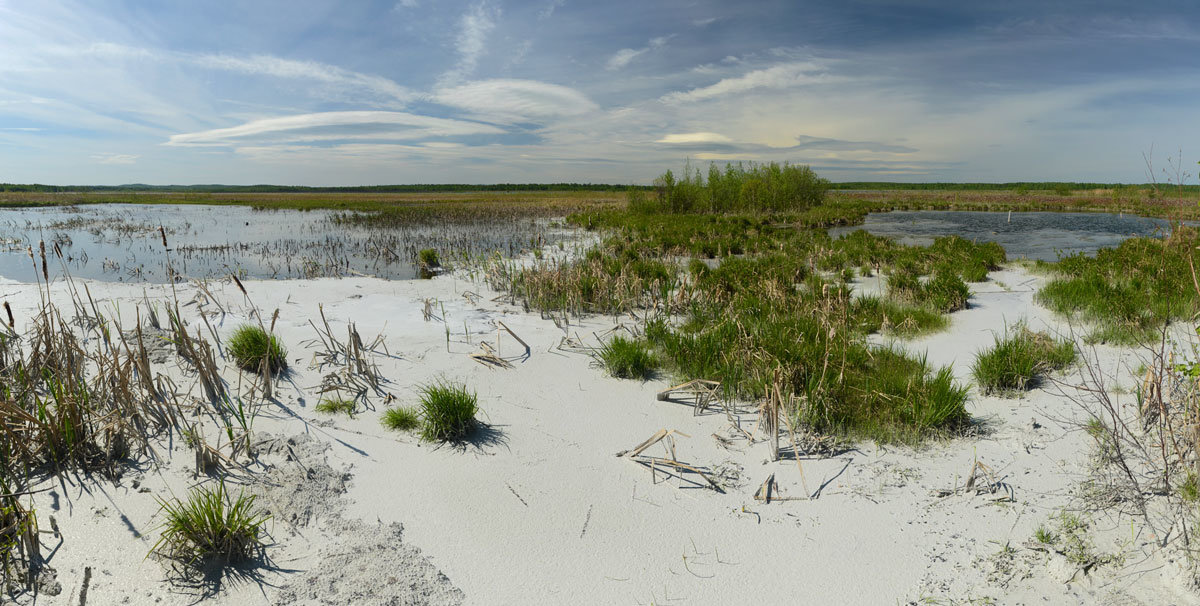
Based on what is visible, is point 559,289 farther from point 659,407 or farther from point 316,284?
point 316,284

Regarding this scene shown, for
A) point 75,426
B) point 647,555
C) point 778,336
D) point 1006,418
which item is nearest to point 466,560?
point 647,555

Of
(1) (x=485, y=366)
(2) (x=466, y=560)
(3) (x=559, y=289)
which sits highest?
(3) (x=559, y=289)

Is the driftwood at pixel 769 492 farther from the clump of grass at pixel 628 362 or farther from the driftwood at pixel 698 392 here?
the clump of grass at pixel 628 362

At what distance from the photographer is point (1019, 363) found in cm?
521

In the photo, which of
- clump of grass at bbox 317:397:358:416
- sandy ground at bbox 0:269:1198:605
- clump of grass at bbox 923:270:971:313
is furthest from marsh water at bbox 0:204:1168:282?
sandy ground at bbox 0:269:1198:605

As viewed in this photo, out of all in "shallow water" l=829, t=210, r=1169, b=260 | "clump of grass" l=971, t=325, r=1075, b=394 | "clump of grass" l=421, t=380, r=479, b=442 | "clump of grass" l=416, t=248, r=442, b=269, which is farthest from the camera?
"shallow water" l=829, t=210, r=1169, b=260

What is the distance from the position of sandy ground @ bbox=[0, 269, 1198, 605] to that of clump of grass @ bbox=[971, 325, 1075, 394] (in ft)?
0.67

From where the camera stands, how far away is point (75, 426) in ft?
12.7

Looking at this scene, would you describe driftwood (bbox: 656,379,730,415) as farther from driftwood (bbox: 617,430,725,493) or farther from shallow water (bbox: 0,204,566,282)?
shallow water (bbox: 0,204,566,282)

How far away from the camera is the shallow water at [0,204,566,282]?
13445 mm

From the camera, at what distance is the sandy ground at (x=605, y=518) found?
2.93 metres

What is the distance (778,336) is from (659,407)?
1.84 metres

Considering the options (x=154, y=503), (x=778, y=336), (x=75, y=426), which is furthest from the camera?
(x=778, y=336)

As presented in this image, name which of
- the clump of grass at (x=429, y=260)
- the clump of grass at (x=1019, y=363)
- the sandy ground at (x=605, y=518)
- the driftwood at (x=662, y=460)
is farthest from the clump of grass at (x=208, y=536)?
the clump of grass at (x=429, y=260)
